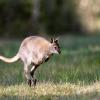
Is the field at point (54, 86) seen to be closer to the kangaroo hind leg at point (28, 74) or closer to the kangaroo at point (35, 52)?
the kangaroo hind leg at point (28, 74)

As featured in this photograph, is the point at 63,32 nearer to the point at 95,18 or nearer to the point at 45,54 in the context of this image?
the point at 95,18

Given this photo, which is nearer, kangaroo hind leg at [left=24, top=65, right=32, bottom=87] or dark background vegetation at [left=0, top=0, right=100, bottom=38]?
kangaroo hind leg at [left=24, top=65, right=32, bottom=87]

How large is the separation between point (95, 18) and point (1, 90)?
37.4m

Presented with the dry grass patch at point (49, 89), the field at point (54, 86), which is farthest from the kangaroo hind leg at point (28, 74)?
the dry grass patch at point (49, 89)

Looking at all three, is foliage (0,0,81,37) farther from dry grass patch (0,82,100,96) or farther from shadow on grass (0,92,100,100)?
shadow on grass (0,92,100,100)

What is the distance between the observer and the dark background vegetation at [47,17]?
43688 mm

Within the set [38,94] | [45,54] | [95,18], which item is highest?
[95,18]

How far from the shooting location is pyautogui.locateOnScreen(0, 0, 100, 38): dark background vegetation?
1720 inches

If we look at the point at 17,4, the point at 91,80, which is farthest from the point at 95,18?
the point at 91,80

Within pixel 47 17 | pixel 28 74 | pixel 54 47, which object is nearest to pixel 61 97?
pixel 54 47

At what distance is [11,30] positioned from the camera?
43.5 meters

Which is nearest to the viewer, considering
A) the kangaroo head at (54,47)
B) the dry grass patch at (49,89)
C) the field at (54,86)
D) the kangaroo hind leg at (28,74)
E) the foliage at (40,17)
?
the field at (54,86)

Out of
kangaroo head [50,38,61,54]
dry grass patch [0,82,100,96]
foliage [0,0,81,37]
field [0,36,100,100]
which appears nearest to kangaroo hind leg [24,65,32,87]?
field [0,36,100,100]

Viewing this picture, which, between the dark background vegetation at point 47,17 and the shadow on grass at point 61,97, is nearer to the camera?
the shadow on grass at point 61,97
